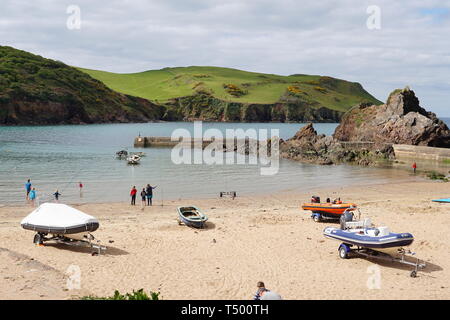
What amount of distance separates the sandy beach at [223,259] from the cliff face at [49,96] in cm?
11371

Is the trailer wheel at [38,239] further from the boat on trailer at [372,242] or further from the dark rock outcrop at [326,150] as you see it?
the dark rock outcrop at [326,150]

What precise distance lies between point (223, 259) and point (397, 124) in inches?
2527

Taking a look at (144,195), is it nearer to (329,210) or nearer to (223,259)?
(329,210)

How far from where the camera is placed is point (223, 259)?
17.9 metres

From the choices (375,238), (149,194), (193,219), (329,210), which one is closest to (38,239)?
(193,219)

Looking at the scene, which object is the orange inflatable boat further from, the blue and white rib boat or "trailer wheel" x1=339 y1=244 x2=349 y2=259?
"trailer wheel" x1=339 y1=244 x2=349 y2=259

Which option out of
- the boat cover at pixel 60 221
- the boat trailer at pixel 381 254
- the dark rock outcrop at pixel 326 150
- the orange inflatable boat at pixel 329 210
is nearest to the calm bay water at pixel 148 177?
the dark rock outcrop at pixel 326 150

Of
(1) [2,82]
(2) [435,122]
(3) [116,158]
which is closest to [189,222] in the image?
(3) [116,158]

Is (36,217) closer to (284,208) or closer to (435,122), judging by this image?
(284,208)

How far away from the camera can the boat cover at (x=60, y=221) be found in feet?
60.0

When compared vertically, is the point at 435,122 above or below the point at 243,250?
above

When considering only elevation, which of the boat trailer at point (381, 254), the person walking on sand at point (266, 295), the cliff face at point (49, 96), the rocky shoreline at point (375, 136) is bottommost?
the boat trailer at point (381, 254)

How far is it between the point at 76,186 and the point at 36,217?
19408mm

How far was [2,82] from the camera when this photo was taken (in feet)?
422
